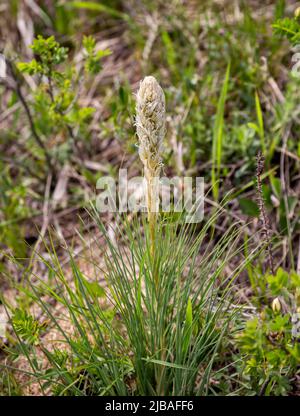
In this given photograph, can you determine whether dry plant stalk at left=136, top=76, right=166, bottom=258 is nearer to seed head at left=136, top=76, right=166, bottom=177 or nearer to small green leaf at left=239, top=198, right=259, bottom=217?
seed head at left=136, top=76, right=166, bottom=177

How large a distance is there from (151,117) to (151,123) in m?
0.01

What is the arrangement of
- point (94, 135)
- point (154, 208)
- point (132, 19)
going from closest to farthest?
point (154, 208) → point (94, 135) → point (132, 19)

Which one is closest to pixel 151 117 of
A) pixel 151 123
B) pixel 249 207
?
pixel 151 123

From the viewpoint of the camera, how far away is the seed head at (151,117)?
4.34 ft

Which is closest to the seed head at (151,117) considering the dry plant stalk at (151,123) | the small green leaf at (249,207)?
A: the dry plant stalk at (151,123)

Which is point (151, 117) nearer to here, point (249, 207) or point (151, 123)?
point (151, 123)

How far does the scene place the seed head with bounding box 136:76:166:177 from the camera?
4.34 ft

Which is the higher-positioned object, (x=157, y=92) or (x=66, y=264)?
(x=157, y=92)

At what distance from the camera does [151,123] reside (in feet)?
4.41

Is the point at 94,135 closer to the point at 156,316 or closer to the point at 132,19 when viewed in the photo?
the point at 132,19

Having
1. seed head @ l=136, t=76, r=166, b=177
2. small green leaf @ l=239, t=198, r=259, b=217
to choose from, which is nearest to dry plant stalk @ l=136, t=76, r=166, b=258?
seed head @ l=136, t=76, r=166, b=177
